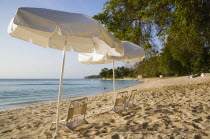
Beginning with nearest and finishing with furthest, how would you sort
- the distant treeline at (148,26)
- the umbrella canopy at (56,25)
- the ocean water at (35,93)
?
the umbrella canopy at (56,25) < the distant treeline at (148,26) < the ocean water at (35,93)

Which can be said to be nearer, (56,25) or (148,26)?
(56,25)

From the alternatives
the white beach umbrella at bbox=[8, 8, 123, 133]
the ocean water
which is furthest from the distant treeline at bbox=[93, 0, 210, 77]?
the ocean water

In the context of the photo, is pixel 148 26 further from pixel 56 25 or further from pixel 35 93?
pixel 35 93

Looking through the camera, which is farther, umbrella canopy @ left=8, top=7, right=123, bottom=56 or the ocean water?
the ocean water

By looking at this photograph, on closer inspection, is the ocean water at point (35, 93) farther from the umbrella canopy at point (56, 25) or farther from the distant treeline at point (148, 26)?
the umbrella canopy at point (56, 25)

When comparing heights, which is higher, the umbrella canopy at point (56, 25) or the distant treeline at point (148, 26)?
the distant treeline at point (148, 26)

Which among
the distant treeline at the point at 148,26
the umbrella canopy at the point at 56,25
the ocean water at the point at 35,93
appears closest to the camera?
the umbrella canopy at the point at 56,25

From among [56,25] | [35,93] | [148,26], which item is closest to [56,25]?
[56,25]

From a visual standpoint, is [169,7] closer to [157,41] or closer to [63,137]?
[157,41]

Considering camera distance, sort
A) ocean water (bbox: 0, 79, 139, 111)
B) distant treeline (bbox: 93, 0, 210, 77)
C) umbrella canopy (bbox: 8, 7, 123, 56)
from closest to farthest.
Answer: umbrella canopy (bbox: 8, 7, 123, 56) → distant treeline (bbox: 93, 0, 210, 77) → ocean water (bbox: 0, 79, 139, 111)

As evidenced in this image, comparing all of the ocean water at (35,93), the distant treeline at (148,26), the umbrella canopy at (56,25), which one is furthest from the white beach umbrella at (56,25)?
the ocean water at (35,93)

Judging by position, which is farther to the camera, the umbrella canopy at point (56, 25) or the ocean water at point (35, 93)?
the ocean water at point (35, 93)

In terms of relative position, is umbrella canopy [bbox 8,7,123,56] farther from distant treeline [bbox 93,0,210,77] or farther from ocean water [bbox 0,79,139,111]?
ocean water [bbox 0,79,139,111]

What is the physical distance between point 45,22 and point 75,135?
2.46 meters
